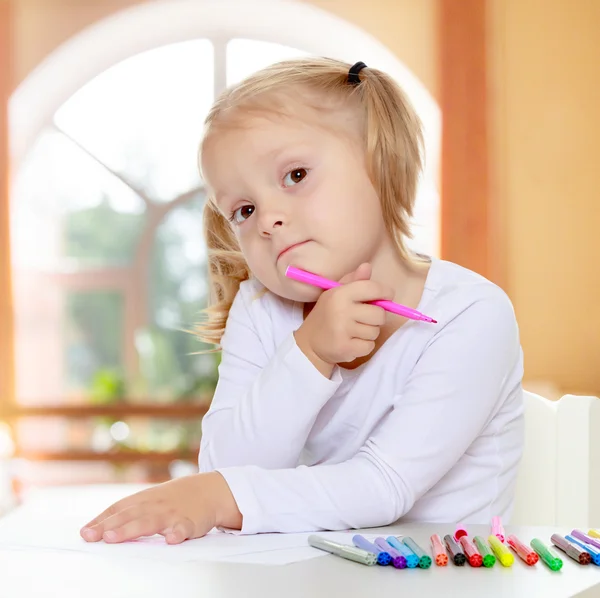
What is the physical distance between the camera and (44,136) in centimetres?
338

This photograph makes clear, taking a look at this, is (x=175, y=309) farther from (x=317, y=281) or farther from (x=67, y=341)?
(x=317, y=281)

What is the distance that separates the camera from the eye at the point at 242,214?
0.82m

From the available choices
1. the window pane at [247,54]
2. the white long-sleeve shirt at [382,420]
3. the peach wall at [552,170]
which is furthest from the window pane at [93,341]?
the white long-sleeve shirt at [382,420]

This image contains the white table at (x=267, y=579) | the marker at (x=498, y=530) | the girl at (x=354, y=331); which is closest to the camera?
the white table at (x=267, y=579)

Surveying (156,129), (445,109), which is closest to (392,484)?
(445,109)

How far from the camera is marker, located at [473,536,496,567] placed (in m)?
0.49

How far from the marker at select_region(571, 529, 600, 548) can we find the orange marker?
0.32 ft

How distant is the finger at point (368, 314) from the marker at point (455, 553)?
260 millimetres

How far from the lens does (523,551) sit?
1.69 ft

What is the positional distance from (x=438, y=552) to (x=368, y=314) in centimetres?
29

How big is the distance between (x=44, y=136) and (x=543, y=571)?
3.24 metres

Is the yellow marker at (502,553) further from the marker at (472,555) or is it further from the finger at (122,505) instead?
the finger at (122,505)

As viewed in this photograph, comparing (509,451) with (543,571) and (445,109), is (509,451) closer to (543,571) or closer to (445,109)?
(543,571)

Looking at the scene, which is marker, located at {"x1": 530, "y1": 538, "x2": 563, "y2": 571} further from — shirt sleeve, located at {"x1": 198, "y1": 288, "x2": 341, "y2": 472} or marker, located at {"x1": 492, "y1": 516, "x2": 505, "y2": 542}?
shirt sleeve, located at {"x1": 198, "y1": 288, "x2": 341, "y2": 472}
